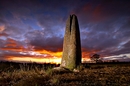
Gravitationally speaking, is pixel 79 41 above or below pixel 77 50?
above

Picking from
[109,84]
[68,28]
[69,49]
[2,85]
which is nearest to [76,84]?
[109,84]

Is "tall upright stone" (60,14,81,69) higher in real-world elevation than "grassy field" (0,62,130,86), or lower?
higher

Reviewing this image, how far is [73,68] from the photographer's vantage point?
40.7ft

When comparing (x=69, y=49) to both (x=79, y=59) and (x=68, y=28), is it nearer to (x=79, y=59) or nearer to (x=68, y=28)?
(x=79, y=59)

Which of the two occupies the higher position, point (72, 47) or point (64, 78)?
point (72, 47)

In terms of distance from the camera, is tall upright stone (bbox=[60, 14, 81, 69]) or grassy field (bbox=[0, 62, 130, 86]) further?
tall upright stone (bbox=[60, 14, 81, 69])

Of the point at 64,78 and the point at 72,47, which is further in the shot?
the point at 72,47

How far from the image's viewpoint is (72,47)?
42.6 feet

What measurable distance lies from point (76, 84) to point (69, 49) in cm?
696

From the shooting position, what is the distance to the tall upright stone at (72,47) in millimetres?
12703

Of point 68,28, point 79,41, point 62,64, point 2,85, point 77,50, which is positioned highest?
point 68,28

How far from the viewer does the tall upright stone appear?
12.7 meters

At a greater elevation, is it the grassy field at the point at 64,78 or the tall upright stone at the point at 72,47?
the tall upright stone at the point at 72,47

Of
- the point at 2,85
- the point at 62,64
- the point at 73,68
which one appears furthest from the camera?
the point at 62,64
